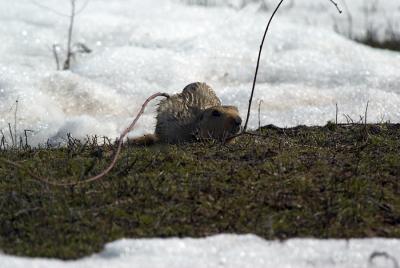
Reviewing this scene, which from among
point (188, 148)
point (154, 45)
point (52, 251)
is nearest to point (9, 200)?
point (52, 251)

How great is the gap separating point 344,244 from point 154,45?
758cm

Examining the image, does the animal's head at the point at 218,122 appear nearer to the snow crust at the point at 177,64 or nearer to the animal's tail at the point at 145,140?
the animal's tail at the point at 145,140

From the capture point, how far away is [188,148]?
244 inches

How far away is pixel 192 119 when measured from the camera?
7.57 meters

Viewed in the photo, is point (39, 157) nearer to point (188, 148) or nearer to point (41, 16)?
point (188, 148)

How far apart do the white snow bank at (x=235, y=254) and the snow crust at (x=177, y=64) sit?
3612mm

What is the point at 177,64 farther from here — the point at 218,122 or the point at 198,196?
the point at 198,196

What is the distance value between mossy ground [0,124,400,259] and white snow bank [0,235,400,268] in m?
0.11

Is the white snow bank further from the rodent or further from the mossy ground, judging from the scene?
the rodent

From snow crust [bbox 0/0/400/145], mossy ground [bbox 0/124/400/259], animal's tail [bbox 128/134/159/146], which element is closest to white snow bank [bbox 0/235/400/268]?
mossy ground [bbox 0/124/400/259]

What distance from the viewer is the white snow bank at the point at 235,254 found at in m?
4.11

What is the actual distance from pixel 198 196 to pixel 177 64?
544 centimetres

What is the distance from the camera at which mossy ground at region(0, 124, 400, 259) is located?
14.8 ft

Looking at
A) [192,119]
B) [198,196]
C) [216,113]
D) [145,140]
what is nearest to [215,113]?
[216,113]
